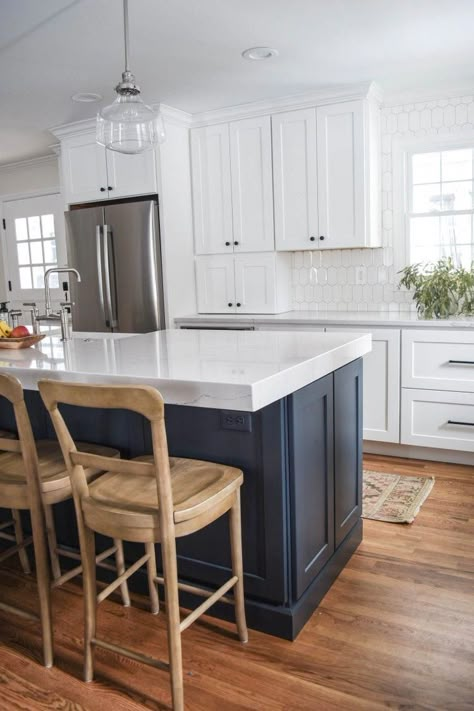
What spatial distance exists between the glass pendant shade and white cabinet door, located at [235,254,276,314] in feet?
6.57

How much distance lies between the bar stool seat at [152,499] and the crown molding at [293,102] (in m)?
2.97

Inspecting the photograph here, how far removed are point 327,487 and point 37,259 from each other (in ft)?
15.4

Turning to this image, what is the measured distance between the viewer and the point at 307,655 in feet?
6.09

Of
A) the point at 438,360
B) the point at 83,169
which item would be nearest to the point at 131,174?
the point at 83,169

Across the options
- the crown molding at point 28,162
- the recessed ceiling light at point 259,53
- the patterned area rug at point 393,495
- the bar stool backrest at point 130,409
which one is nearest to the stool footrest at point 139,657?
the bar stool backrest at point 130,409

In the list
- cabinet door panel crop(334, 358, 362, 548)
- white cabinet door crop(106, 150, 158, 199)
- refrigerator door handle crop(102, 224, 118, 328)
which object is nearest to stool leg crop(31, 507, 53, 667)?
cabinet door panel crop(334, 358, 362, 548)

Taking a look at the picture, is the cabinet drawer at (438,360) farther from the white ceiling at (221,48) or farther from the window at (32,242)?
the window at (32,242)

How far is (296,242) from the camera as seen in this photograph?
4215 millimetres

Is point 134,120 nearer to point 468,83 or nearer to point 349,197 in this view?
point 349,197

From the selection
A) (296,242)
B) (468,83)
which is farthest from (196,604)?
(468,83)

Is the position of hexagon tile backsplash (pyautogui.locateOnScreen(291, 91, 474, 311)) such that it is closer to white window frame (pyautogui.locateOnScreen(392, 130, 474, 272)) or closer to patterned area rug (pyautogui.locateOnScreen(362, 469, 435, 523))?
white window frame (pyautogui.locateOnScreen(392, 130, 474, 272))

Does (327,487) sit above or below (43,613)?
above

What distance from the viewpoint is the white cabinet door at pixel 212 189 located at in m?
4.41

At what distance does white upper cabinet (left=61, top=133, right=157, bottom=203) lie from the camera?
437cm
